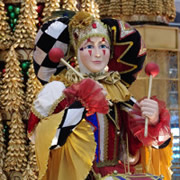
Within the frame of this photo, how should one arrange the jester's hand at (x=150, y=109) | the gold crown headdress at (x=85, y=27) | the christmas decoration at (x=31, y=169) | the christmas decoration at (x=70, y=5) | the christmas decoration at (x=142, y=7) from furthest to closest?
the christmas decoration at (x=142, y=7) < the christmas decoration at (x=70, y=5) < the christmas decoration at (x=31, y=169) < the gold crown headdress at (x=85, y=27) < the jester's hand at (x=150, y=109)

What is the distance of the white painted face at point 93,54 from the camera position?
2414 mm

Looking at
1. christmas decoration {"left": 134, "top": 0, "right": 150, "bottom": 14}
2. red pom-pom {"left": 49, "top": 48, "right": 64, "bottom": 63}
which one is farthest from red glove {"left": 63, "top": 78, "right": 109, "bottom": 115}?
christmas decoration {"left": 134, "top": 0, "right": 150, "bottom": 14}

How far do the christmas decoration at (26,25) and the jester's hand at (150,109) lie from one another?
77cm

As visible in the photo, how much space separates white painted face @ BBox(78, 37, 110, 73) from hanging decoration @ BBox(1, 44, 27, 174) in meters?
0.45

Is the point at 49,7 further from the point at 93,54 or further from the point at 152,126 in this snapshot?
the point at 152,126

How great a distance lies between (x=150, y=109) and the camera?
7.46 feet

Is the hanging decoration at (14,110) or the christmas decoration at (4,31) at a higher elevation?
the christmas decoration at (4,31)

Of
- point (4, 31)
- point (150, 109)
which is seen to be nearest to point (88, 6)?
point (4, 31)

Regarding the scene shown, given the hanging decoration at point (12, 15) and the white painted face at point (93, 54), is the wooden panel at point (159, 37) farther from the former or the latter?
the white painted face at point (93, 54)

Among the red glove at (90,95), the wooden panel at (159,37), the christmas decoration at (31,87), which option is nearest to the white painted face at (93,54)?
the red glove at (90,95)

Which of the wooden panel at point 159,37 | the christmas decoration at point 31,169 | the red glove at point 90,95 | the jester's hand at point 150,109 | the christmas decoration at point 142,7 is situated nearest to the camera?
the red glove at point 90,95

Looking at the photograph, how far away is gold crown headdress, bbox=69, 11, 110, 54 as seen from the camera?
2.41 meters

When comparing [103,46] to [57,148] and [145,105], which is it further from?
[57,148]

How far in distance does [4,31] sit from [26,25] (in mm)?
114
